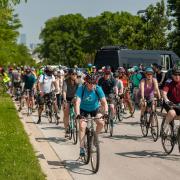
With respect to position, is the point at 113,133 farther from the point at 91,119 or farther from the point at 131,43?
the point at 131,43

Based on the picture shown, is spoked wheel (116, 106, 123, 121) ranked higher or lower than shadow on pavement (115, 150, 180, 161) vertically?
higher

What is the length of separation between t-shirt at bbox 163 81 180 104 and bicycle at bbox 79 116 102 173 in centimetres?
178

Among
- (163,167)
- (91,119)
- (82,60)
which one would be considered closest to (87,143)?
(91,119)

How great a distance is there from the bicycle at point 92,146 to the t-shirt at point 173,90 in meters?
1.78

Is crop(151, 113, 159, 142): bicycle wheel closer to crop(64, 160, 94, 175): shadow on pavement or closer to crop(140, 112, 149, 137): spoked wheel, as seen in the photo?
crop(140, 112, 149, 137): spoked wheel

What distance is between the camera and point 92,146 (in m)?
9.39

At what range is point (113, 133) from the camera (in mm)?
15000

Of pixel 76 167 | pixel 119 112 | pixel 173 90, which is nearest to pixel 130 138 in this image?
pixel 173 90

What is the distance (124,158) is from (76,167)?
4.34ft

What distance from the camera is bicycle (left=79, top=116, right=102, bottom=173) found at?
9.16 metres

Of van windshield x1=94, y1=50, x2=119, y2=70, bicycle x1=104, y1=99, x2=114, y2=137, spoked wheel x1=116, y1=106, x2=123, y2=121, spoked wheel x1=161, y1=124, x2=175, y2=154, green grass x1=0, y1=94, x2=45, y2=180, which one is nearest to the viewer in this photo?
green grass x1=0, y1=94, x2=45, y2=180

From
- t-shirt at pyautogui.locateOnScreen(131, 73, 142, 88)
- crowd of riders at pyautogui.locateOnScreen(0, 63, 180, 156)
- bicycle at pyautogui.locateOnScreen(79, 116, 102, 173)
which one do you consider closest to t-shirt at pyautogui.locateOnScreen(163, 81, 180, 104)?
crowd of riders at pyautogui.locateOnScreen(0, 63, 180, 156)

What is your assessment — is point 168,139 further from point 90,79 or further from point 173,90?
point 90,79

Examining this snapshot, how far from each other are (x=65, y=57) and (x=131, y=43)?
50364 millimetres
